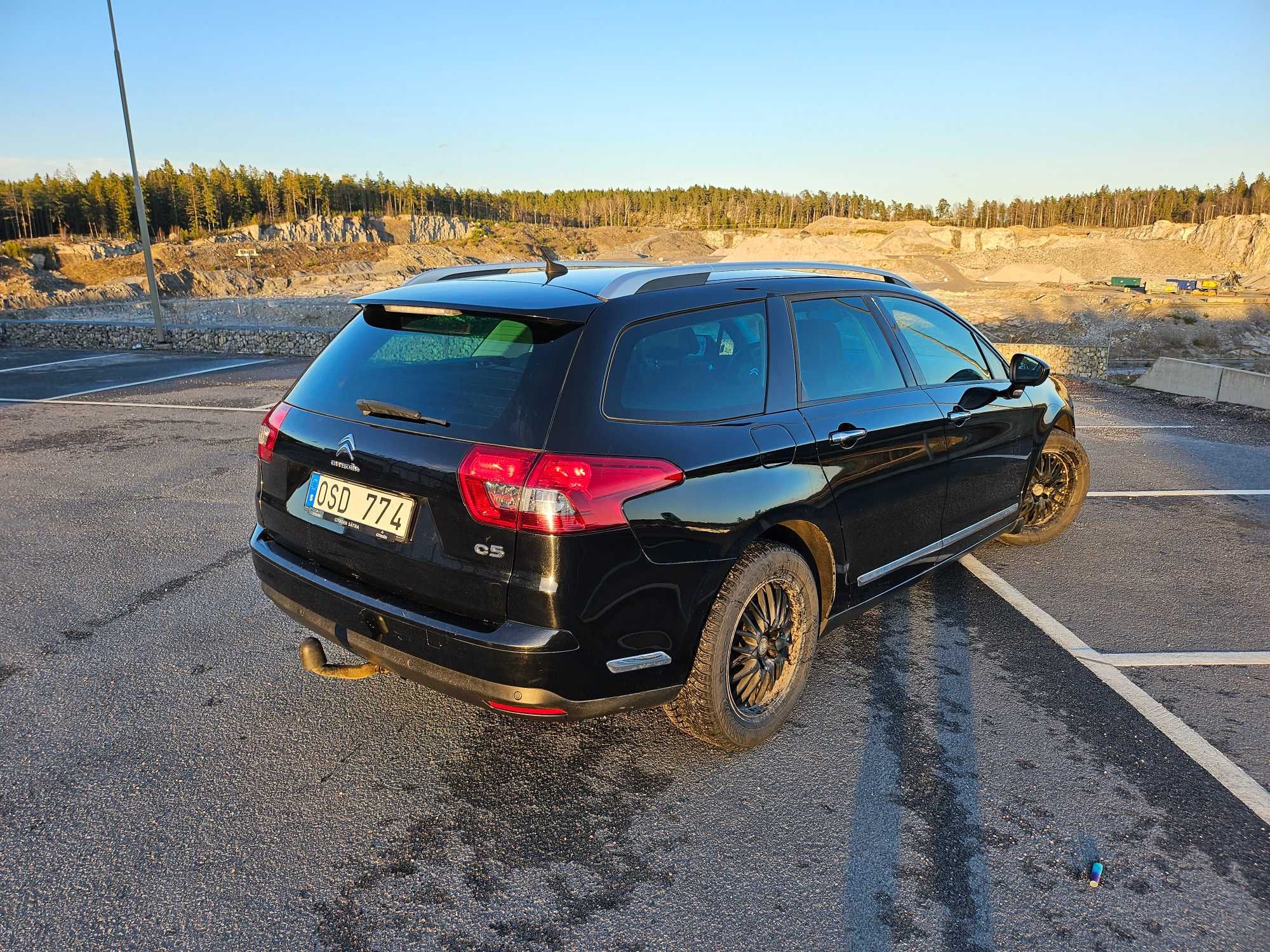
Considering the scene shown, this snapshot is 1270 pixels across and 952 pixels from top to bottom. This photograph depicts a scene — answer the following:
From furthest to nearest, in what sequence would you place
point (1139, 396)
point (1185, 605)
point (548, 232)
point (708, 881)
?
point (548, 232) → point (1139, 396) → point (1185, 605) → point (708, 881)

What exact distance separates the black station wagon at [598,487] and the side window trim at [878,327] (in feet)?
0.05

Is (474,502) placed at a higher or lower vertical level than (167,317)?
higher

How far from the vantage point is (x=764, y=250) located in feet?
287

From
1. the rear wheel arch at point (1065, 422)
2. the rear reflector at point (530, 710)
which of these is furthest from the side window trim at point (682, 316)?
the rear wheel arch at point (1065, 422)

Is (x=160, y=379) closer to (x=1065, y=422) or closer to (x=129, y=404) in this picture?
(x=129, y=404)

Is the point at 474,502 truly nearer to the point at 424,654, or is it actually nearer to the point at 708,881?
the point at 424,654

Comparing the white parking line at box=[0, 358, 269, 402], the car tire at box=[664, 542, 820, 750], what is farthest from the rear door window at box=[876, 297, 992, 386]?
the white parking line at box=[0, 358, 269, 402]

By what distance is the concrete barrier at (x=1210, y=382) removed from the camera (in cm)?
1105

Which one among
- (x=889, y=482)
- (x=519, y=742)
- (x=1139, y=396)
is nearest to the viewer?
(x=519, y=742)

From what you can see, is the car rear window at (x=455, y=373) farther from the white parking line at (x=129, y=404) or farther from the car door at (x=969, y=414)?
the white parking line at (x=129, y=404)

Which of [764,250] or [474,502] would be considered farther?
[764,250]

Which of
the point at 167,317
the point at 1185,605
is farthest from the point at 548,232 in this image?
the point at 1185,605

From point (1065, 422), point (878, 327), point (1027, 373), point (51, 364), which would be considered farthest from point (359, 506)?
point (51, 364)

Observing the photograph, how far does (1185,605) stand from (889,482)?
229 centimetres
